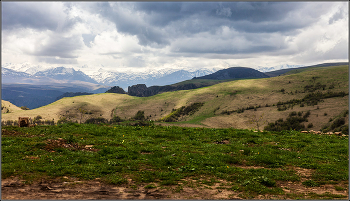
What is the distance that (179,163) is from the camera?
14336 mm

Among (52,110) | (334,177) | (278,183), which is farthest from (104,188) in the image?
(52,110)

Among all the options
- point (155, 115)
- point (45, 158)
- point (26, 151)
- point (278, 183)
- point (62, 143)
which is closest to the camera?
point (278, 183)

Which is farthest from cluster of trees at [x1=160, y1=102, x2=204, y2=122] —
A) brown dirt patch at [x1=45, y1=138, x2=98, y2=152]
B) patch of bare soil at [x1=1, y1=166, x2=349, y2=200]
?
patch of bare soil at [x1=1, y1=166, x2=349, y2=200]

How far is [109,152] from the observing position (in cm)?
1577

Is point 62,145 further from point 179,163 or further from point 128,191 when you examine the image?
point 179,163

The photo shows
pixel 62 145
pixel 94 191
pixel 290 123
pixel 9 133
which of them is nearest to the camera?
pixel 94 191

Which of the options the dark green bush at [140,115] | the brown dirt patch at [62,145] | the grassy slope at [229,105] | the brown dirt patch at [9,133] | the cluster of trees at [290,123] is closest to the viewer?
the brown dirt patch at [62,145]

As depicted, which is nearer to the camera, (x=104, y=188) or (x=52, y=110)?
(x=104, y=188)

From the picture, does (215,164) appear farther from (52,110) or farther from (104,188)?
(52,110)

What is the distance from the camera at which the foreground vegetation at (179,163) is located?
11430mm

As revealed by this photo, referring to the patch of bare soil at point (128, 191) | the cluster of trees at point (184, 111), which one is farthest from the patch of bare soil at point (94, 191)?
the cluster of trees at point (184, 111)

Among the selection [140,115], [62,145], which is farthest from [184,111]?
[62,145]

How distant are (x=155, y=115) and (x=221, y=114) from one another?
50651 millimetres

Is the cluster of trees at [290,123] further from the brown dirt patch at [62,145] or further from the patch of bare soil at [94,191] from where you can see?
the patch of bare soil at [94,191]
